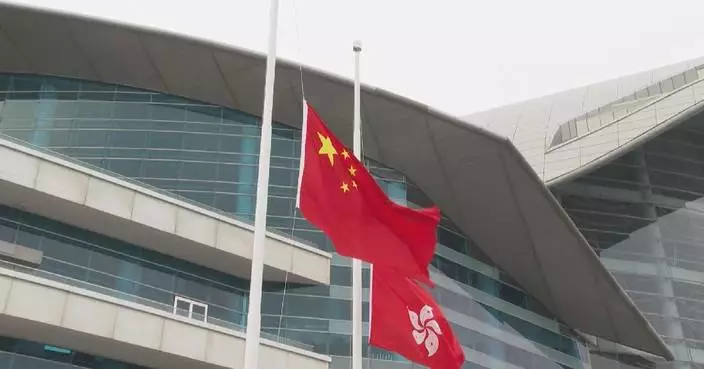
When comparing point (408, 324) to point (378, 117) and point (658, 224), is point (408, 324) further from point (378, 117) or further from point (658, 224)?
point (658, 224)

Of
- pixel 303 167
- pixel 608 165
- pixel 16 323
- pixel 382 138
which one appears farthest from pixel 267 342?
pixel 608 165

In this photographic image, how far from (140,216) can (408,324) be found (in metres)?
10.7

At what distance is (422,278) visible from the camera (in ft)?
45.7

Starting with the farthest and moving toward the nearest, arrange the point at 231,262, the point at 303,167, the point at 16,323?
the point at 231,262, the point at 16,323, the point at 303,167

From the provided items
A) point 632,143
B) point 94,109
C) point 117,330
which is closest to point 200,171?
A: point 94,109

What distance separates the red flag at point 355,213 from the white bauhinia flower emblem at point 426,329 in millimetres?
584

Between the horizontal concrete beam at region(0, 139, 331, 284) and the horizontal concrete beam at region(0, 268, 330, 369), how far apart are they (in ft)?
8.36

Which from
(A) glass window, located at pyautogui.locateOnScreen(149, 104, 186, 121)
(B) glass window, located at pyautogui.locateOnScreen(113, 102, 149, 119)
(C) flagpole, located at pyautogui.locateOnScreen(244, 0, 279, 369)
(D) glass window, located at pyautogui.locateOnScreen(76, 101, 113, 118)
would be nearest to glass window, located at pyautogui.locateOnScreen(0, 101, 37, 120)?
(D) glass window, located at pyautogui.locateOnScreen(76, 101, 113, 118)

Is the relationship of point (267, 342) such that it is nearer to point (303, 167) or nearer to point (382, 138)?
point (382, 138)

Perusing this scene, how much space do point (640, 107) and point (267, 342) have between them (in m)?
26.6

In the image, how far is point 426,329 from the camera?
544 inches

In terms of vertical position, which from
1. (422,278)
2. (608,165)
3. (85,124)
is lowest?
(422,278)

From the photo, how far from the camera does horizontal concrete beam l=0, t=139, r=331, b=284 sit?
20906 millimetres

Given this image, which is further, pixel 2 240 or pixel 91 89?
pixel 91 89
